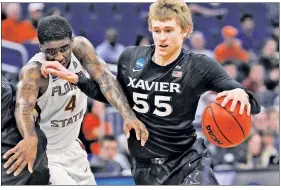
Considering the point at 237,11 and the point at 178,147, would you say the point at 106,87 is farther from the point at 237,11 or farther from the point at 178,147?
the point at 237,11

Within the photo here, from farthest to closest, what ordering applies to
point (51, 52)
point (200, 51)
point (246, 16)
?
point (246, 16)
point (200, 51)
point (51, 52)

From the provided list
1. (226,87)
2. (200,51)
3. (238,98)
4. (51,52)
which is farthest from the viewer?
(200,51)

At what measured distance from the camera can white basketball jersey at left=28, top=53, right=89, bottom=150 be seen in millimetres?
6109

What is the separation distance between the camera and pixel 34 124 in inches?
239

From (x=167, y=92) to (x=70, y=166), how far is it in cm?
137

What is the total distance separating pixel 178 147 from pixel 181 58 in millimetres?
850

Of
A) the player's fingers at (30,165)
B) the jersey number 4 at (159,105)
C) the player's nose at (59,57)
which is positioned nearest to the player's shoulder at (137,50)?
the jersey number 4 at (159,105)

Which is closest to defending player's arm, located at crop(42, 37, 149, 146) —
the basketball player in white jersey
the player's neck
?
the basketball player in white jersey

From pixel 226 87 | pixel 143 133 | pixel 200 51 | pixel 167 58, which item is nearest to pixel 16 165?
pixel 143 133

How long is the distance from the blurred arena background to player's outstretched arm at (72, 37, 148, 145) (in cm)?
31

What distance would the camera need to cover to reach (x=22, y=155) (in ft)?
19.9

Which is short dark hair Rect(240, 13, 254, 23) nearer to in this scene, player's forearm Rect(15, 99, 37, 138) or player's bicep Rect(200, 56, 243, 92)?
player's bicep Rect(200, 56, 243, 92)

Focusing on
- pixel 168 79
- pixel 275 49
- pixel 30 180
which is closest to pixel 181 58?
pixel 168 79

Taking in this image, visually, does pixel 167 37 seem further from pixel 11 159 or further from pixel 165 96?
pixel 11 159
